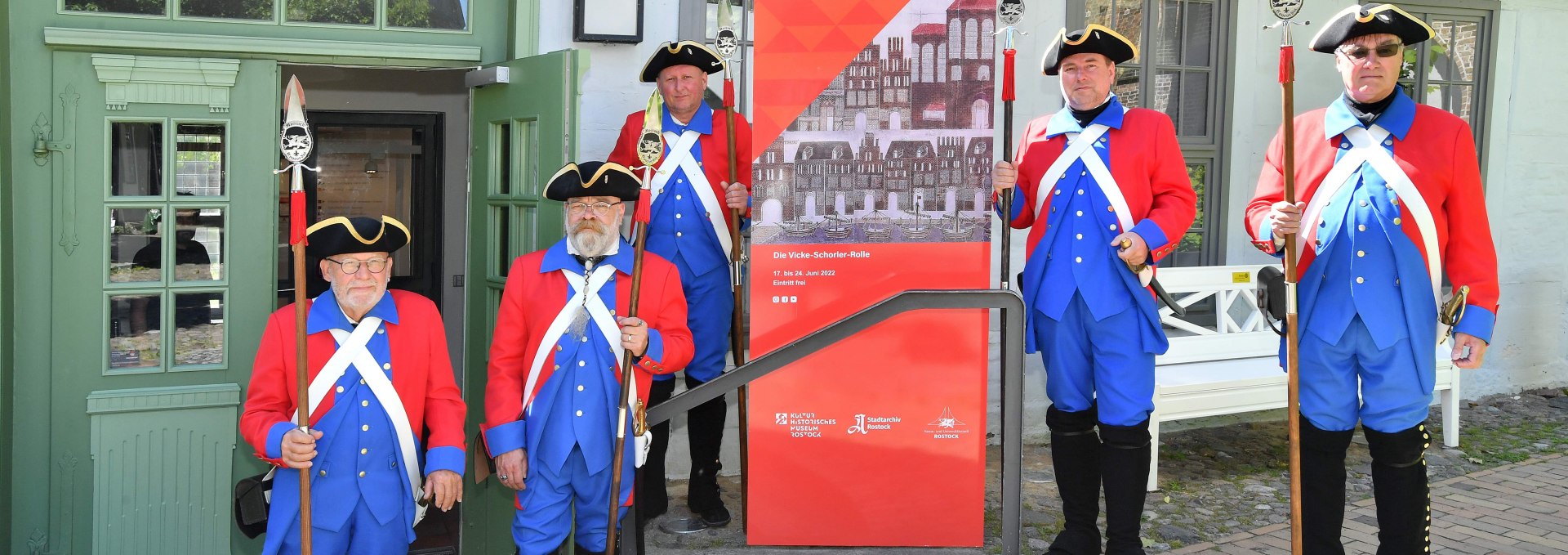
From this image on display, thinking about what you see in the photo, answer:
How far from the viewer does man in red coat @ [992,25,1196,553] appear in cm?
379

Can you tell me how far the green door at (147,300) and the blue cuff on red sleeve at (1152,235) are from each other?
293 cm

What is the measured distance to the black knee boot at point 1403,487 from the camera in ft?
11.8

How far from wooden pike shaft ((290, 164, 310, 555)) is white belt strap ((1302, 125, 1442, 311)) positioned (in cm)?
284

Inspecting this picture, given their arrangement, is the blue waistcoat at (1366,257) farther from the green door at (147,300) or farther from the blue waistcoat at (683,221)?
the green door at (147,300)

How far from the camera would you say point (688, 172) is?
4.42m

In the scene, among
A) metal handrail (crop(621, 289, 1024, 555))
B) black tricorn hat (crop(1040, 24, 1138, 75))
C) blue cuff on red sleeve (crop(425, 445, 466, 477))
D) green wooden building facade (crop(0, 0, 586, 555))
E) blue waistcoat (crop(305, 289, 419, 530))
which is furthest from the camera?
green wooden building facade (crop(0, 0, 586, 555))

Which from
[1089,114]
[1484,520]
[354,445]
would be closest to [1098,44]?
[1089,114]

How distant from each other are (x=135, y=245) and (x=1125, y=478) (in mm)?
3364

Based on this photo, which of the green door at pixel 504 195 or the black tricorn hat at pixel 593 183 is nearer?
the black tricorn hat at pixel 593 183

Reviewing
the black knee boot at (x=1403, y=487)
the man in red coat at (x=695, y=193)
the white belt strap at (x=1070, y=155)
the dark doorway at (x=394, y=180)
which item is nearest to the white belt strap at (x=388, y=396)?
the man in red coat at (x=695, y=193)

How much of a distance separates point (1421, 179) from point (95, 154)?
4.14m

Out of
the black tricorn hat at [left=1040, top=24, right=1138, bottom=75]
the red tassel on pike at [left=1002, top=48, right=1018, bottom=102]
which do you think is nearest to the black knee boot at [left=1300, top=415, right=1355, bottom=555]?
the black tricorn hat at [left=1040, top=24, right=1138, bottom=75]

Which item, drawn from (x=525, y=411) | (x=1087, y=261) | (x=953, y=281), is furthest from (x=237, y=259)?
(x=1087, y=261)

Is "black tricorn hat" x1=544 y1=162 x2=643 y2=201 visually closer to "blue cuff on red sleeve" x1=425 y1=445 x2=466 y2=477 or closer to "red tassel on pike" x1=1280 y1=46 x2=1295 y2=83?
"blue cuff on red sleeve" x1=425 y1=445 x2=466 y2=477
